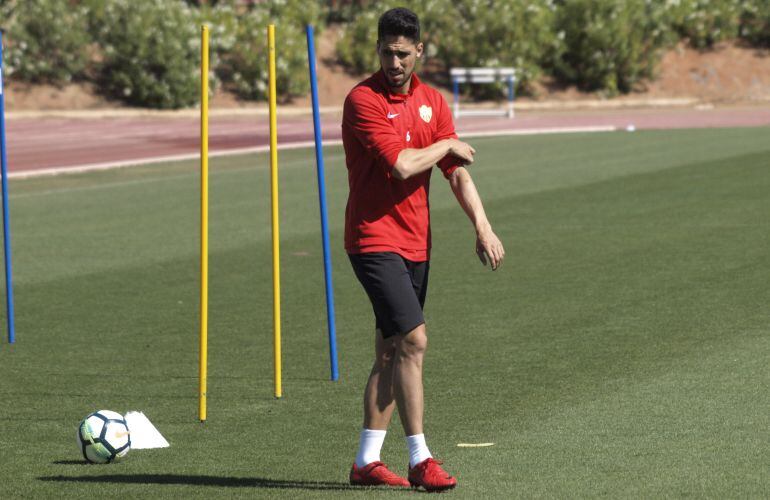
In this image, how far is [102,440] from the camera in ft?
24.2

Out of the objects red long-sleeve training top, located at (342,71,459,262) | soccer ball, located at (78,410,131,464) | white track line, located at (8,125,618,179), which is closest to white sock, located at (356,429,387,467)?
red long-sleeve training top, located at (342,71,459,262)

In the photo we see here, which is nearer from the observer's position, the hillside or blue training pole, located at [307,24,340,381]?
blue training pole, located at [307,24,340,381]

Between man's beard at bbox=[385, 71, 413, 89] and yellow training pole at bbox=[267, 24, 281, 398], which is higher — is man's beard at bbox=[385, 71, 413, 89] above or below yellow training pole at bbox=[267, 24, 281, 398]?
above

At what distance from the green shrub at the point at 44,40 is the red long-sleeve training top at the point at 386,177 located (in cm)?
4411

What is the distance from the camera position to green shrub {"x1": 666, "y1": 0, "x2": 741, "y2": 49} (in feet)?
189

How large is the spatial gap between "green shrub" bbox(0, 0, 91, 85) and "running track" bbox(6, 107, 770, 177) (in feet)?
17.1

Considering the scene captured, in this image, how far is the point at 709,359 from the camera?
9523 mm

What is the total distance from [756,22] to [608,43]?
8.15 metres

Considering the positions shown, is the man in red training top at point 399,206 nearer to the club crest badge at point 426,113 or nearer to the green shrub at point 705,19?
the club crest badge at point 426,113

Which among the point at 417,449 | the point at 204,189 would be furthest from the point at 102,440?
the point at 417,449

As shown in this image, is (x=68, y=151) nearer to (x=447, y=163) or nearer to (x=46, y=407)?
(x=46, y=407)

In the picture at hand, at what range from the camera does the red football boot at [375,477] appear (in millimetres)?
6668

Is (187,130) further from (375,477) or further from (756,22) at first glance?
(375,477)

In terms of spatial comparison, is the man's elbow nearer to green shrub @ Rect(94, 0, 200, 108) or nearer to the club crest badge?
the club crest badge
